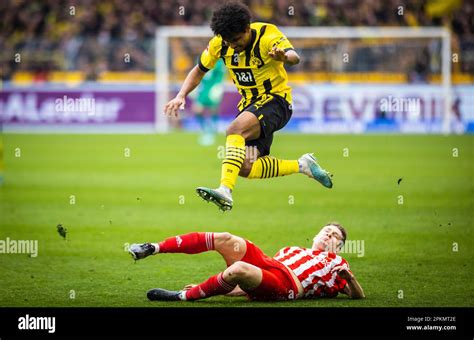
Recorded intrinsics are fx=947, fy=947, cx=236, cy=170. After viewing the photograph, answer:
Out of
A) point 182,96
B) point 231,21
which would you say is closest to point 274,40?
point 231,21

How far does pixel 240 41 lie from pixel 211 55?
23.2 inches

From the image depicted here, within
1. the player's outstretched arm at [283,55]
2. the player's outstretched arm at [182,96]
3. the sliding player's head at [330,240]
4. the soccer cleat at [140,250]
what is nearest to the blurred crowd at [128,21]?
the player's outstretched arm at [182,96]

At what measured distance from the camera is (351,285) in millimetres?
7902

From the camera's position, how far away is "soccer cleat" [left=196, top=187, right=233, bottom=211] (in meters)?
8.48

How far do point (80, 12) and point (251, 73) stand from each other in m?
24.5

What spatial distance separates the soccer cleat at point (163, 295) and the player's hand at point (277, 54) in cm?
228

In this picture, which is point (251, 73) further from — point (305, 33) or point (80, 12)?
point (80, 12)

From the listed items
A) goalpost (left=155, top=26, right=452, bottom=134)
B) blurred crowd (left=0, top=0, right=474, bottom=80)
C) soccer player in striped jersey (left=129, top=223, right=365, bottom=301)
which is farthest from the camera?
blurred crowd (left=0, top=0, right=474, bottom=80)

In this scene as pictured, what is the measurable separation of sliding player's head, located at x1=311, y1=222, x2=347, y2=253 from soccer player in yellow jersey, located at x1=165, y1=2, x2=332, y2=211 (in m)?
0.97

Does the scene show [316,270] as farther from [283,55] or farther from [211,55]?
[211,55]

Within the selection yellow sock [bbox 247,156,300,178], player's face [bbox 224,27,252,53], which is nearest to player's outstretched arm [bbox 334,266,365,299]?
yellow sock [bbox 247,156,300,178]

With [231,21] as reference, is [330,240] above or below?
below

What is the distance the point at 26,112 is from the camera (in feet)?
94.4

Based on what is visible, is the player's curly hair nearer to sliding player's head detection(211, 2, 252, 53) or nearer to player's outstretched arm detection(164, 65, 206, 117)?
sliding player's head detection(211, 2, 252, 53)
